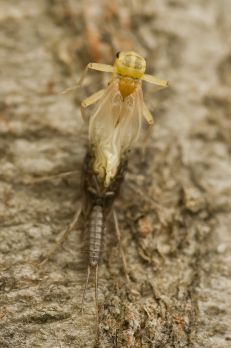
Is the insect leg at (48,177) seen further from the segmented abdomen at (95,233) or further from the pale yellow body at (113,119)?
the segmented abdomen at (95,233)

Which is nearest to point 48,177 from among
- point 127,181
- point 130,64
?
point 127,181

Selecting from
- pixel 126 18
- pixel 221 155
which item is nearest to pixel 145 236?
pixel 221 155

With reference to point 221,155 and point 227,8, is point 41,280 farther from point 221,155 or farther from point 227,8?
point 227,8

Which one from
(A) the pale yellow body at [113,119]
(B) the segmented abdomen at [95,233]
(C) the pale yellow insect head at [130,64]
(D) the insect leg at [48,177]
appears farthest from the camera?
(D) the insect leg at [48,177]

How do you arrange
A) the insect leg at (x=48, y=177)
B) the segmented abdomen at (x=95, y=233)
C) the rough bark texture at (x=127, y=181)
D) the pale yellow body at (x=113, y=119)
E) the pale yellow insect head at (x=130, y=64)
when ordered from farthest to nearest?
1. the insect leg at (x=48, y=177)
2. the pale yellow body at (x=113, y=119)
3. the pale yellow insect head at (x=130, y=64)
4. the segmented abdomen at (x=95, y=233)
5. the rough bark texture at (x=127, y=181)

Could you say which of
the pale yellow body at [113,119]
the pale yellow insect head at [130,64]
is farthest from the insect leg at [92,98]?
the pale yellow insect head at [130,64]

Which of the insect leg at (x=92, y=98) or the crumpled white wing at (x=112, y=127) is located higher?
the insect leg at (x=92, y=98)

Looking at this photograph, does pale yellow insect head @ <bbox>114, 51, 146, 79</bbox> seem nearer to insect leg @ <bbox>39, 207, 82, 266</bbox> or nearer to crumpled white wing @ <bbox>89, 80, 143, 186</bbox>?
crumpled white wing @ <bbox>89, 80, 143, 186</bbox>
